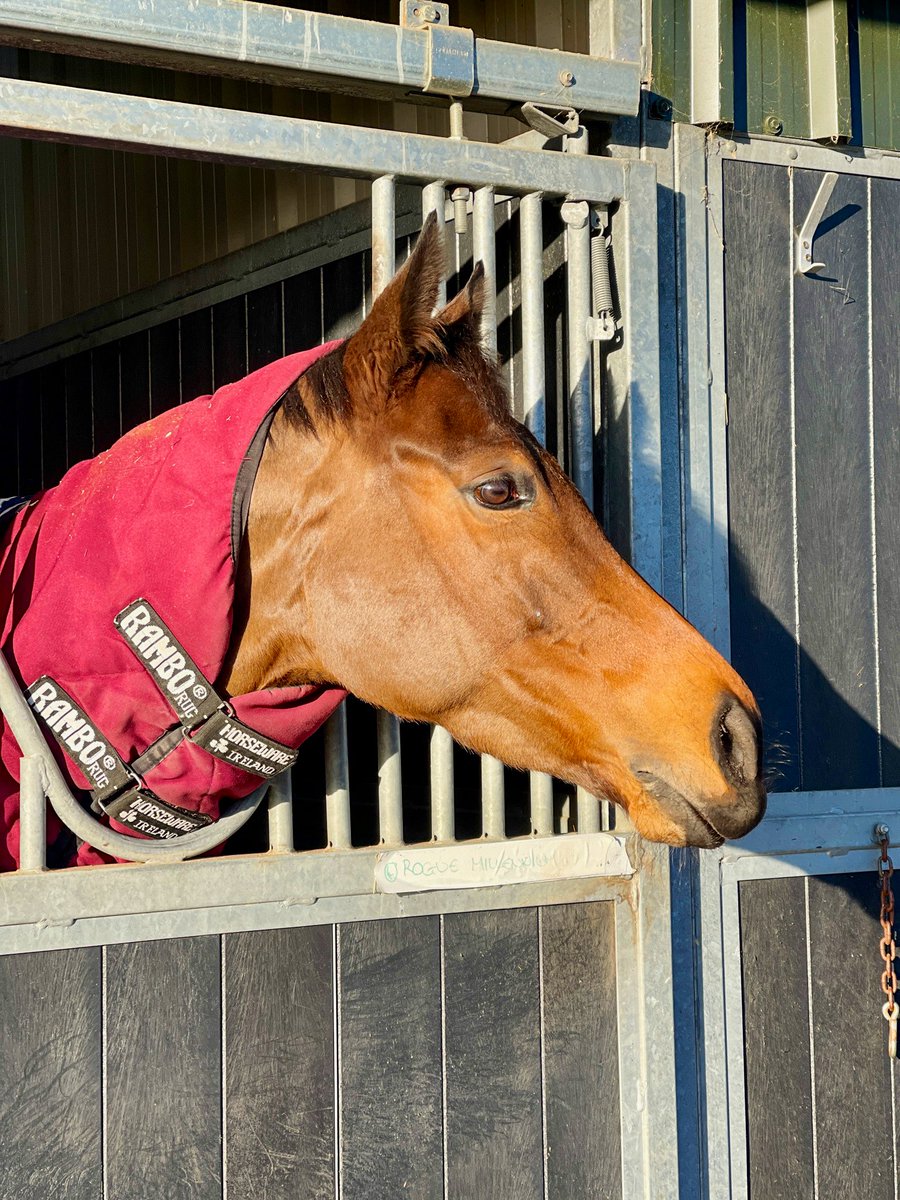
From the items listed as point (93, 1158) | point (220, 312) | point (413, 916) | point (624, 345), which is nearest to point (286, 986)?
point (413, 916)

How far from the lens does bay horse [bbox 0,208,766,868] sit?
1.77 m

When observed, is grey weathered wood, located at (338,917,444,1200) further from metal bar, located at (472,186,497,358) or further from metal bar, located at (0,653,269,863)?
metal bar, located at (472,186,497,358)

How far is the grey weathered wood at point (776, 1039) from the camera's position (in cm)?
243

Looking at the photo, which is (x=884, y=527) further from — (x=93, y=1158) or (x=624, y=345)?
(x=93, y=1158)

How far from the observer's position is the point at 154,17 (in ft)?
6.21

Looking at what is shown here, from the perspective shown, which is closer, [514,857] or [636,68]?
[514,857]

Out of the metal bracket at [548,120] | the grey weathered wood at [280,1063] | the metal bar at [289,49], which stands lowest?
the grey weathered wood at [280,1063]

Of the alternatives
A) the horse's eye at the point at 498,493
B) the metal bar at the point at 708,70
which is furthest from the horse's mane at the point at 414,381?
the metal bar at the point at 708,70

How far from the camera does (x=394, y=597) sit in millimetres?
1819

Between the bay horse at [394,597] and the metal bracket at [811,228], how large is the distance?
1029 mm

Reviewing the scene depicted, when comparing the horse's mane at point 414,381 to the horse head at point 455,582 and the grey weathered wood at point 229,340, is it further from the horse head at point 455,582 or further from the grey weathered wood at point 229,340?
the grey weathered wood at point 229,340

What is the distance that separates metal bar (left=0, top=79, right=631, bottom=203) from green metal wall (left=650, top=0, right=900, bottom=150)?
1.13ft

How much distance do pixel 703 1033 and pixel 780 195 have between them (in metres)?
1.72

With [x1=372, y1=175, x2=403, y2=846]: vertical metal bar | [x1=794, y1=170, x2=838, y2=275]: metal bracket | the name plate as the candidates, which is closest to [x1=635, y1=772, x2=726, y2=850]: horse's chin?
the name plate
